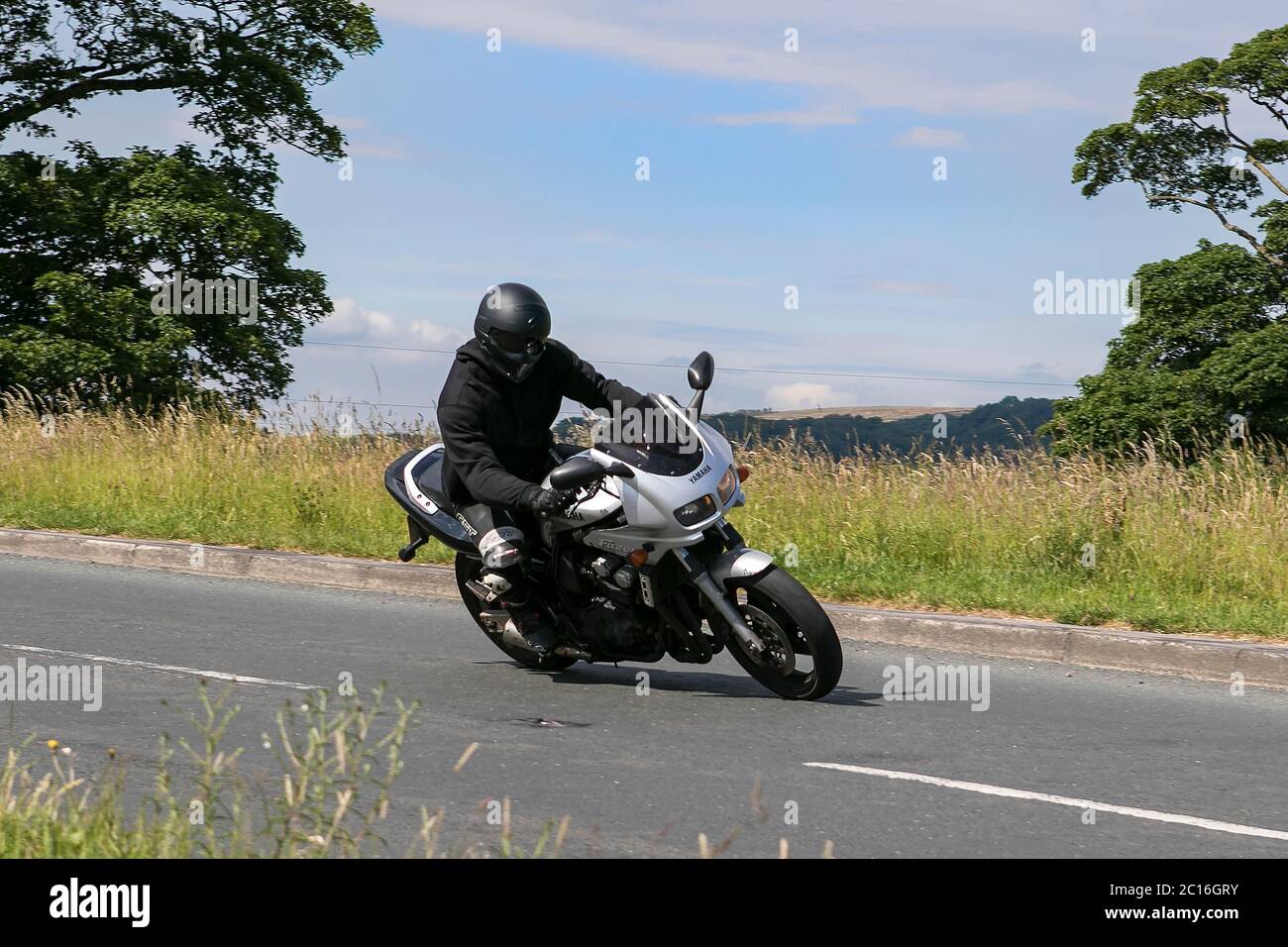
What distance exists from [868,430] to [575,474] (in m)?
8.01

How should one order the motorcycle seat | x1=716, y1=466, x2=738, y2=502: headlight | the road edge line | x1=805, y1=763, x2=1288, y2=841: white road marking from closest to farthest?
x1=805, y1=763, x2=1288, y2=841: white road marking
x1=716, y1=466, x2=738, y2=502: headlight
the motorcycle seat
the road edge line

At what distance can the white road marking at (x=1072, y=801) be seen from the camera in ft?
18.2

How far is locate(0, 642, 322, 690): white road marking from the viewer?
26.0ft

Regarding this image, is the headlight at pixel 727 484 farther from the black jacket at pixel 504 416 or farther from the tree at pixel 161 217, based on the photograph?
the tree at pixel 161 217

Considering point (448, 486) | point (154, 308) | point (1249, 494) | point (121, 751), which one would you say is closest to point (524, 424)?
point (448, 486)

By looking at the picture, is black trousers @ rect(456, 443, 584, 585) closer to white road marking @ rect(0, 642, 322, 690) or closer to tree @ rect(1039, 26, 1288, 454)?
white road marking @ rect(0, 642, 322, 690)

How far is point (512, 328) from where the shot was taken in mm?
7551

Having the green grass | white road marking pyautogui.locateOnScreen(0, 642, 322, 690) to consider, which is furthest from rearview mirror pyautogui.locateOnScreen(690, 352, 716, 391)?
the green grass

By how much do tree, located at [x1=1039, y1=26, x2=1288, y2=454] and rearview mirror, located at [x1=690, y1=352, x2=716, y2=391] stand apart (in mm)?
28427

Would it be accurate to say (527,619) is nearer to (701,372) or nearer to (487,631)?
(487,631)

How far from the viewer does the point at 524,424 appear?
7941 millimetres

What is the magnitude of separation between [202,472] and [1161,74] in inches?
1316

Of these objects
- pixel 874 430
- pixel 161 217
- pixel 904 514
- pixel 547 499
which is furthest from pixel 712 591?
pixel 161 217

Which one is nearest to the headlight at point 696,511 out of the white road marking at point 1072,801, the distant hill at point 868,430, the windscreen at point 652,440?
the windscreen at point 652,440
